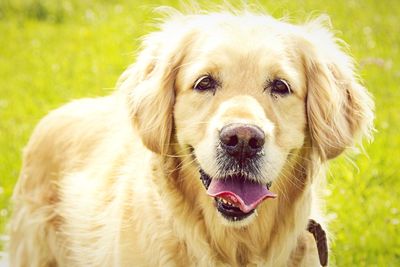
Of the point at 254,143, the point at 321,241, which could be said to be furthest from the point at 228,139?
the point at 321,241

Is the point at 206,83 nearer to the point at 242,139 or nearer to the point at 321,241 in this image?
the point at 242,139

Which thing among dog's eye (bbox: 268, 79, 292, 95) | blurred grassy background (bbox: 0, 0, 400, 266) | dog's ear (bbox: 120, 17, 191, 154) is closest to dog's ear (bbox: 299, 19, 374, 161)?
dog's eye (bbox: 268, 79, 292, 95)

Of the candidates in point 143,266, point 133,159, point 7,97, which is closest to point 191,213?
point 143,266

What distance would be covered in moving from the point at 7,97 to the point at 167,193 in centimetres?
564

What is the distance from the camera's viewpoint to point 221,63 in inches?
146

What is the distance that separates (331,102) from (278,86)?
1.07 ft

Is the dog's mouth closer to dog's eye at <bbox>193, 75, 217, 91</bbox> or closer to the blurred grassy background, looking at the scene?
dog's eye at <bbox>193, 75, 217, 91</bbox>

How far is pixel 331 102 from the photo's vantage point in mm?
3809

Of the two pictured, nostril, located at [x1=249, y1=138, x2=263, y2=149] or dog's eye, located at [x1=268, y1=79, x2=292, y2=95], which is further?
dog's eye, located at [x1=268, y1=79, x2=292, y2=95]

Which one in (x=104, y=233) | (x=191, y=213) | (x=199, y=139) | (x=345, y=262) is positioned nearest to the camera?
(x=199, y=139)

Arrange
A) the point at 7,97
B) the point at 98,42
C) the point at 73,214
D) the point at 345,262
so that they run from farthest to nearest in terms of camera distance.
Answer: the point at 98,42 → the point at 7,97 → the point at 345,262 → the point at 73,214

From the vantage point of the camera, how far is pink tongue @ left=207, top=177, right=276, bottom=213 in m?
3.57

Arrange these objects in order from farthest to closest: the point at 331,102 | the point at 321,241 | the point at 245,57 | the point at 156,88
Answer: the point at 321,241, the point at 156,88, the point at 331,102, the point at 245,57

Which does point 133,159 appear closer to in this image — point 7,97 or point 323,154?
point 323,154
